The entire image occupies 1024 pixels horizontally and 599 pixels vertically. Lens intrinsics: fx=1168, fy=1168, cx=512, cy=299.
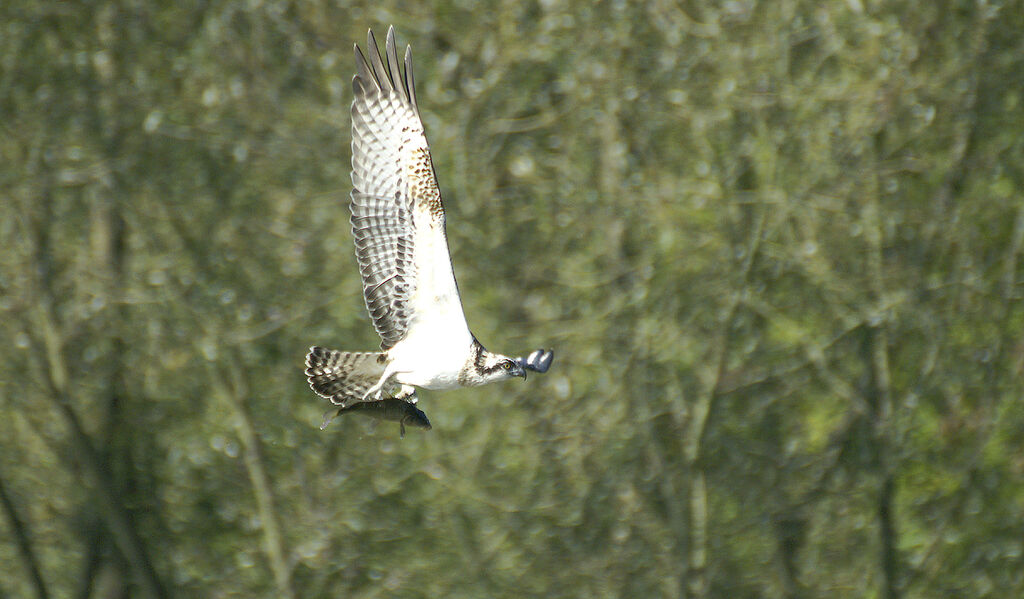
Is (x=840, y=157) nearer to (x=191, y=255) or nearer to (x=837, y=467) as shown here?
(x=837, y=467)

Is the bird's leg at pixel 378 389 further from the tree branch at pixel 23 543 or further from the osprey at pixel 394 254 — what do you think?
the tree branch at pixel 23 543

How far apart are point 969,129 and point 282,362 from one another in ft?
17.8

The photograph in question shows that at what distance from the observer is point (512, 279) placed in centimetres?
848

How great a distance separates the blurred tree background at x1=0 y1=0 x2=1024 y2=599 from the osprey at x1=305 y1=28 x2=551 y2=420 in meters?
3.76

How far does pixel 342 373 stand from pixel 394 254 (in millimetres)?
474

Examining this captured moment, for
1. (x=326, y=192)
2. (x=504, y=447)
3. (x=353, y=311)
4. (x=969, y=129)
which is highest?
(x=969, y=129)

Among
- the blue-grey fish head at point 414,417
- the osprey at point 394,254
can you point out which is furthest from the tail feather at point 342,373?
the blue-grey fish head at point 414,417

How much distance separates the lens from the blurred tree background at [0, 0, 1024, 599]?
8180 mm

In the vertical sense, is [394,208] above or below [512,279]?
below

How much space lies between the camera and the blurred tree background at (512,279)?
8.18 metres

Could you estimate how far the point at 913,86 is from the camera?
8.62 metres

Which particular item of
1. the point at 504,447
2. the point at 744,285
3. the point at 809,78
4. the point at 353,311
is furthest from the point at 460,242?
the point at 809,78

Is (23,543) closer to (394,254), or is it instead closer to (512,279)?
(512,279)

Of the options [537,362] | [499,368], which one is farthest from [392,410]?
[537,362]
